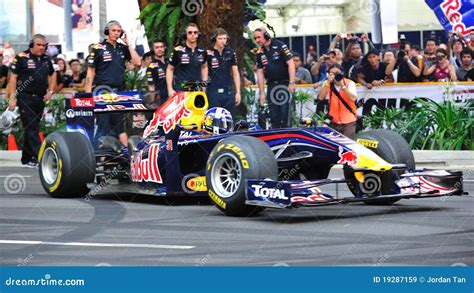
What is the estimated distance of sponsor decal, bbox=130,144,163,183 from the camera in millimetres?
12781

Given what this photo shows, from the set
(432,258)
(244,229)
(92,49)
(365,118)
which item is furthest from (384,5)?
(432,258)

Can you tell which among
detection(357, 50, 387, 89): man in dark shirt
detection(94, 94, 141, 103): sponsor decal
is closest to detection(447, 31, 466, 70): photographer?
detection(357, 50, 387, 89): man in dark shirt

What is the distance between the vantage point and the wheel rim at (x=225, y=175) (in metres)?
11.5

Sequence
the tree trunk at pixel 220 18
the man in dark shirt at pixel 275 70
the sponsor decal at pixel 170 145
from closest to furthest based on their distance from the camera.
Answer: the sponsor decal at pixel 170 145, the man in dark shirt at pixel 275 70, the tree trunk at pixel 220 18

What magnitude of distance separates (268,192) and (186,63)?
21.5 ft

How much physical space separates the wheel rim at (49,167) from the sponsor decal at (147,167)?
109 centimetres

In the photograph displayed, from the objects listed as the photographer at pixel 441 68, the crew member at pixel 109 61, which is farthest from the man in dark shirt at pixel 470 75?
the crew member at pixel 109 61

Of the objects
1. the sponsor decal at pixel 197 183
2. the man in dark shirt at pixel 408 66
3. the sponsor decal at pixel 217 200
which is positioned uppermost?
the man in dark shirt at pixel 408 66

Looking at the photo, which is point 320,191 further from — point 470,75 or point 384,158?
point 470,75

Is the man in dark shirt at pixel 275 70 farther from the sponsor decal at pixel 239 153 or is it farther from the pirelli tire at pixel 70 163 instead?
the sponsor decal at pixel 239 153

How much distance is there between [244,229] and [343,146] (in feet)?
4.97

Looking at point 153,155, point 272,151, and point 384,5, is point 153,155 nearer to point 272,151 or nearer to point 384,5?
point 272,151

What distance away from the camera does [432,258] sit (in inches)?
340

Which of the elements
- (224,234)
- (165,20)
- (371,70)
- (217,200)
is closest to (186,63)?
(165,20)
